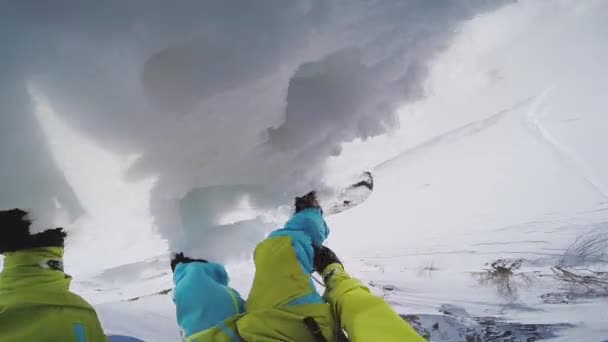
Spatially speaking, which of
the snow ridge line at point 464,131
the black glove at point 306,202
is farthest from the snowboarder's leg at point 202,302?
the snow ridge line at point 464,131

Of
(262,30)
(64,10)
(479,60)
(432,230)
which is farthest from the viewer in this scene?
(432,230)

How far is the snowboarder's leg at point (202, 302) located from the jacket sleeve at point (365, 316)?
261mm

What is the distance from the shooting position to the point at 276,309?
0.86 m

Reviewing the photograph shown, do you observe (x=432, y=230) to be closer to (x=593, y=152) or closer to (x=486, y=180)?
(x=486, y=180)

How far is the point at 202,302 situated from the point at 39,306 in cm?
32

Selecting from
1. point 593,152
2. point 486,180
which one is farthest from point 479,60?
point 593,152

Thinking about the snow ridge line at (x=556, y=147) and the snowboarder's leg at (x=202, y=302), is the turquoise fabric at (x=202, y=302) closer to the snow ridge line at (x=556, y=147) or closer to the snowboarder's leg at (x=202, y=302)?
the snowboarder's leg at (x=202, y=302)

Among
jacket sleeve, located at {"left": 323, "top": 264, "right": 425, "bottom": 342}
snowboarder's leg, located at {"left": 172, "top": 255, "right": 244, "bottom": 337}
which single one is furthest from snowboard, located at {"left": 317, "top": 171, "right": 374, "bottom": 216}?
snowboarder's leg, located at {"left": 172, "top": 255, "right": 244, "bottom": 337}

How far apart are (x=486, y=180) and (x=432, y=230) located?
32 centimetres

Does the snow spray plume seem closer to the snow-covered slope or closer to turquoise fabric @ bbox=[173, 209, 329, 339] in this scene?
the snow-covered slope

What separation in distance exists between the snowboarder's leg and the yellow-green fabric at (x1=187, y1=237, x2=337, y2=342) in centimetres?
4

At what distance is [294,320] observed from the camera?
2.80 feet

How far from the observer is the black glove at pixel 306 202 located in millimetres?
1381

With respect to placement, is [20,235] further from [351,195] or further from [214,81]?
[351,195]
